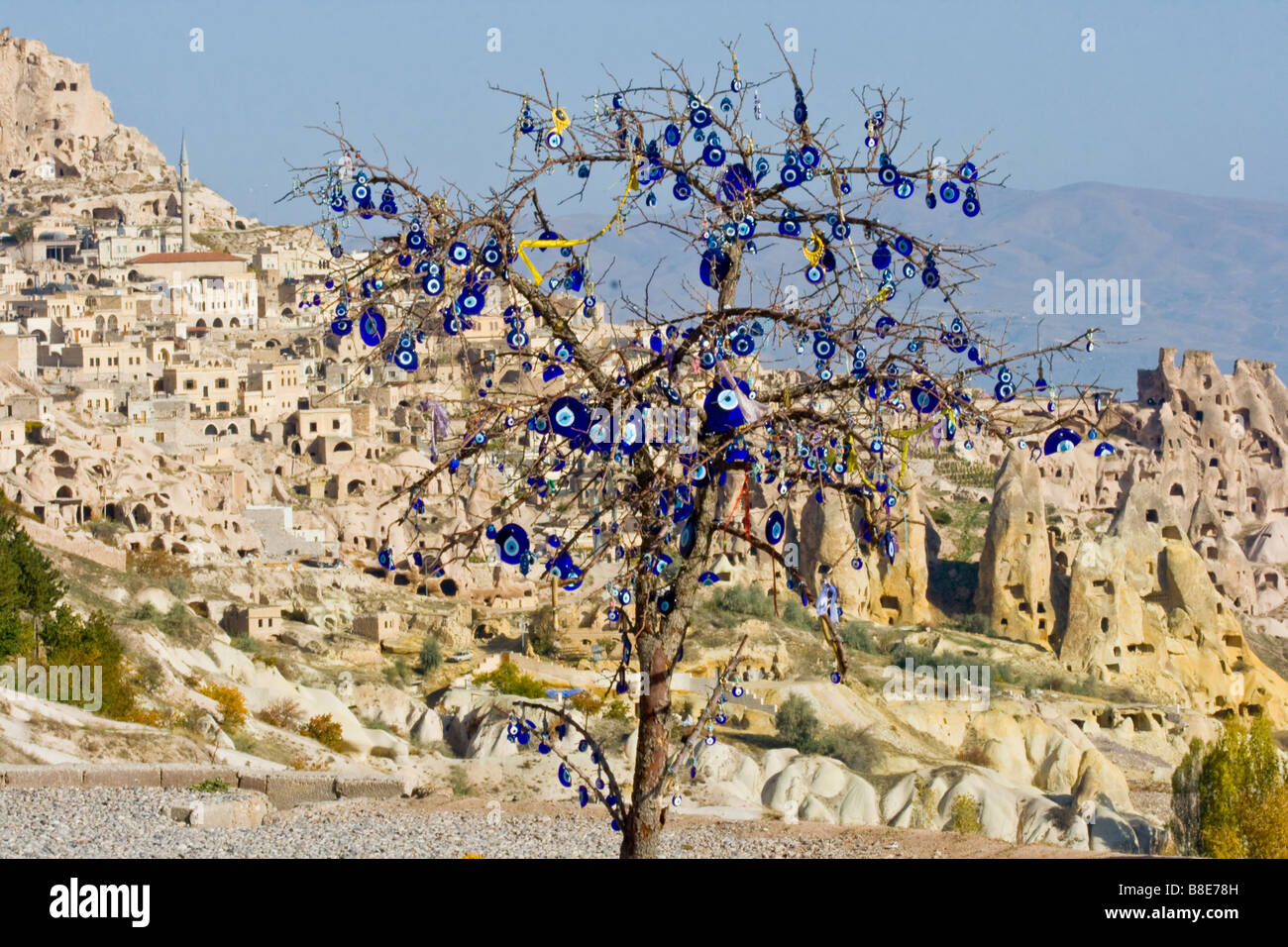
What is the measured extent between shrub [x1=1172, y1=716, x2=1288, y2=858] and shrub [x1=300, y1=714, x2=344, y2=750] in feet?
44.2

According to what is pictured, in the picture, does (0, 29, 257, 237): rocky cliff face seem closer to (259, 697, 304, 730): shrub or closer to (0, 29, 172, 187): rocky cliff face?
(0, 29, 172, 187): rocky cliff face

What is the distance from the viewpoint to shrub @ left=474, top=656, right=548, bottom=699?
36.4 m

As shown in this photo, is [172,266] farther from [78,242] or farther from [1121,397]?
[1121,397]

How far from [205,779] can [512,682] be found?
2076 centimetres

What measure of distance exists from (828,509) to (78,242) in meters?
57.2

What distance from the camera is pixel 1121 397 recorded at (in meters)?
93.9

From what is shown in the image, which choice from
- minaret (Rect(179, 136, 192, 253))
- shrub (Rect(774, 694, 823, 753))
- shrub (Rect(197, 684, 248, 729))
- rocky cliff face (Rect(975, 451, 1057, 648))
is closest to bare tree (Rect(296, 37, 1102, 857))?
shrub (Rect(197, 684, 248, 729))

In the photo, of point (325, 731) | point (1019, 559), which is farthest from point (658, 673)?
point (1019, 559)

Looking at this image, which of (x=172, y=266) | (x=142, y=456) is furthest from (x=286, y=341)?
(x=142, y=456)

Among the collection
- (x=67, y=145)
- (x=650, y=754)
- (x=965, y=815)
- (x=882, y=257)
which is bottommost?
(x=965, y=815)

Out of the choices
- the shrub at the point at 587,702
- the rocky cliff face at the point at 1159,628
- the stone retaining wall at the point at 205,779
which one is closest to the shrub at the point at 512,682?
the shrub at the point at 587,702

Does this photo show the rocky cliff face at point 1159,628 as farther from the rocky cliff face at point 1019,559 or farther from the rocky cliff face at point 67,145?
the rocky cliff face at point 67,145

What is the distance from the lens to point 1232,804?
2778 centimetres

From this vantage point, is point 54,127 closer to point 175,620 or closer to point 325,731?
point 175,620
